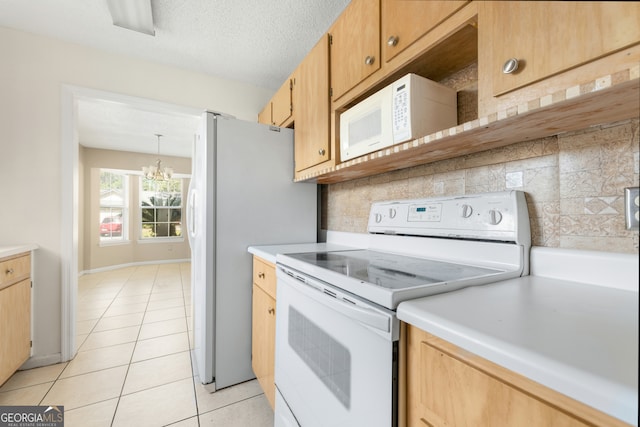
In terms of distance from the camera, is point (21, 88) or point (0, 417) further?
point (21, 88)

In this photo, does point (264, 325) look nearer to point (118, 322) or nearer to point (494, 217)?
point (494, 217)

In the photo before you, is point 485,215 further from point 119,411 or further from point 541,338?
point 119,411

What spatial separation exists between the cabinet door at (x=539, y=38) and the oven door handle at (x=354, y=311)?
0.67m

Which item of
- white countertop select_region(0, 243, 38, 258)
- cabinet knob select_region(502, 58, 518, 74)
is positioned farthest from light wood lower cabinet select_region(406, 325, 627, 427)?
white countertop select_region(0, 243, 38, 258)

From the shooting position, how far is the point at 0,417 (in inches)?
57.2

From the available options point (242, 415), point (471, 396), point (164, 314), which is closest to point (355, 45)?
point (471, 396)

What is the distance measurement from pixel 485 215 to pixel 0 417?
8.61ft

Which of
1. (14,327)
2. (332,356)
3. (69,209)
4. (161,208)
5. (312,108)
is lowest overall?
(14,327)

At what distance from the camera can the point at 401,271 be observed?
92cm

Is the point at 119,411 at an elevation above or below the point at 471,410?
below

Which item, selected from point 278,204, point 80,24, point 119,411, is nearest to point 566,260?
point 278,204

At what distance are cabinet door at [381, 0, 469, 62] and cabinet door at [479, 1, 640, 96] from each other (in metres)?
0.15

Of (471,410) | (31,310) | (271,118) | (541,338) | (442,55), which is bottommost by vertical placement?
(31,310)

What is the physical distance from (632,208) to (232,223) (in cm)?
175
